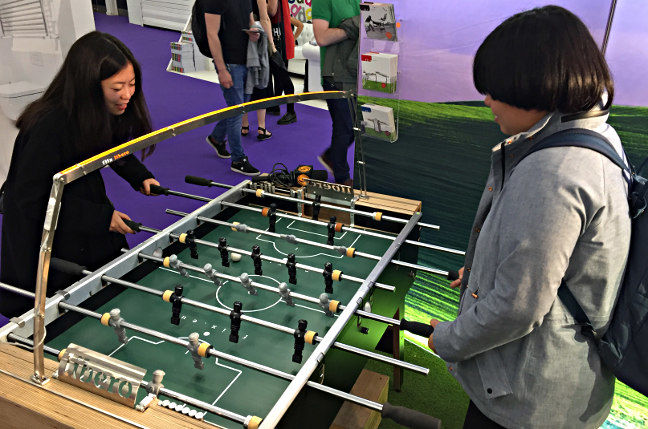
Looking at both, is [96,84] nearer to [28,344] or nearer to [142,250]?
[142,250]

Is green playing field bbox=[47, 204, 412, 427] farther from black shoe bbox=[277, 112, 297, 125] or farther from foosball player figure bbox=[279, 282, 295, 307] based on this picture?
black shoe bbox=[277, 112, 297, 125]

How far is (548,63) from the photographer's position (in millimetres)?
1179

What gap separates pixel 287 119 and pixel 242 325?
512 centimetres

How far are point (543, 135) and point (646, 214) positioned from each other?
30 centimetres

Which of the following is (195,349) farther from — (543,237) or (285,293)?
(543,237)

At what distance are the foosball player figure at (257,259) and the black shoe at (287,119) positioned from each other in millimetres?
4767

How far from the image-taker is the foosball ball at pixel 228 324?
4.92 ft

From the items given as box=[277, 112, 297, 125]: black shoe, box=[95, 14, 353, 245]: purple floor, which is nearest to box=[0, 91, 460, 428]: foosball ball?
box=[95, 14, 353, 245]: purple floor

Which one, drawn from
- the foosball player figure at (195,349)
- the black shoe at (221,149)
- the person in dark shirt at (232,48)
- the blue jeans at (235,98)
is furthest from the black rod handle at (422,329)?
the black shoe at (221,149)

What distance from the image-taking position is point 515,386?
1.39 m

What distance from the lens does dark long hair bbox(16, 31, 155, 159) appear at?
2178 millimetres

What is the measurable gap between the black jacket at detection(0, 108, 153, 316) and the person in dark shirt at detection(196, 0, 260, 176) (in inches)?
103

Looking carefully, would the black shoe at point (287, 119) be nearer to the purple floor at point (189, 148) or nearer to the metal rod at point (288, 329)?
the purple floor at point (189, 148)

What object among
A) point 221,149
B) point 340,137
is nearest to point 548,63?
point 340,137
